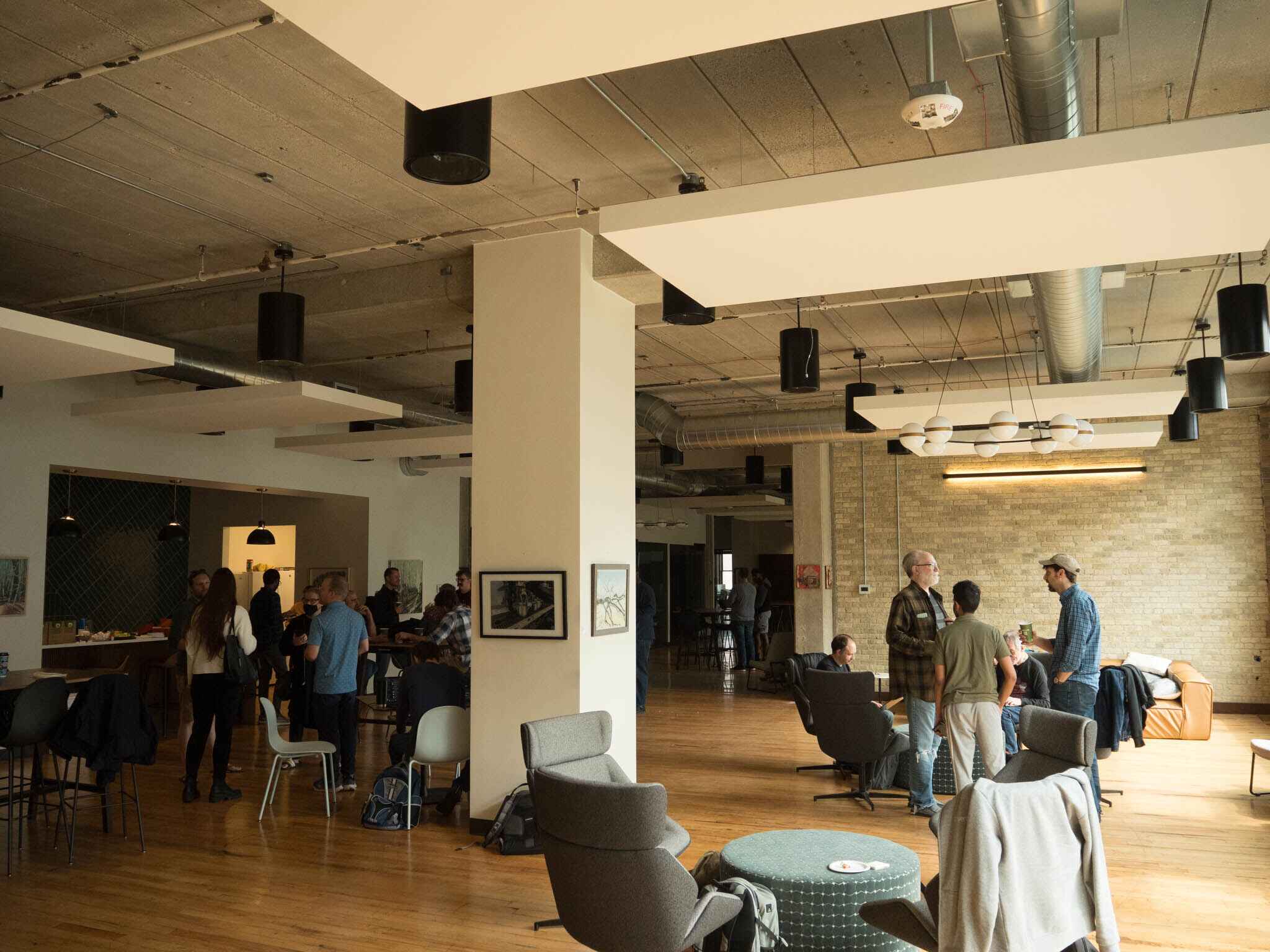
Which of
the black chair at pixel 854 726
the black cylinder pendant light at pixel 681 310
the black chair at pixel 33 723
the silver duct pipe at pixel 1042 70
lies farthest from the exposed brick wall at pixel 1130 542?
the black chair at pixel 33 723

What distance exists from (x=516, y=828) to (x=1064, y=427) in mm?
4613

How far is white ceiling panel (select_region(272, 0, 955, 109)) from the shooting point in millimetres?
2502

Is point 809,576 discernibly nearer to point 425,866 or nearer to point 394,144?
point 425,866

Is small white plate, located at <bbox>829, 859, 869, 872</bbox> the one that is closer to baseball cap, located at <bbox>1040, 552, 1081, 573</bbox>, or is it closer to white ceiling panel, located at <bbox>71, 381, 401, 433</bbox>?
baseball cap, located at <bbox>1040, 552, 1081, 573</bbox>

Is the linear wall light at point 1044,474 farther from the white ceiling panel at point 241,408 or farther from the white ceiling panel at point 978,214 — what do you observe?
the white ceiling panel at point 978,214

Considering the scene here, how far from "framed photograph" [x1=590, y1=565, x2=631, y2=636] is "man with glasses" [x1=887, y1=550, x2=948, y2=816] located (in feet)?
5.88

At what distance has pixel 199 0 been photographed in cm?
411

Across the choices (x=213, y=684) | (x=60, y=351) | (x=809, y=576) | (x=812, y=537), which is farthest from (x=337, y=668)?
(x=812, y=537)

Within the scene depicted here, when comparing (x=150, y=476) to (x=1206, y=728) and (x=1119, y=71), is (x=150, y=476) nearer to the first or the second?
(x=1119, y=71)

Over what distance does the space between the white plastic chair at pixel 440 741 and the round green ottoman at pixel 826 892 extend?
2.85 m

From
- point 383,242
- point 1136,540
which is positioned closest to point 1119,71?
point 383,242

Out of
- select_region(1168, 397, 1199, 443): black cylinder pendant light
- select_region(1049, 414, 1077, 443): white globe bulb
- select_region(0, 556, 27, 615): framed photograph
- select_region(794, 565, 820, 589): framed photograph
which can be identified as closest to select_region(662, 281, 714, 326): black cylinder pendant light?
select_region(1049, 414, 1077, 443): white globe bulb

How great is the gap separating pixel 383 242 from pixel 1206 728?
9.17m

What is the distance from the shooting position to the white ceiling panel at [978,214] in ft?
10.6
